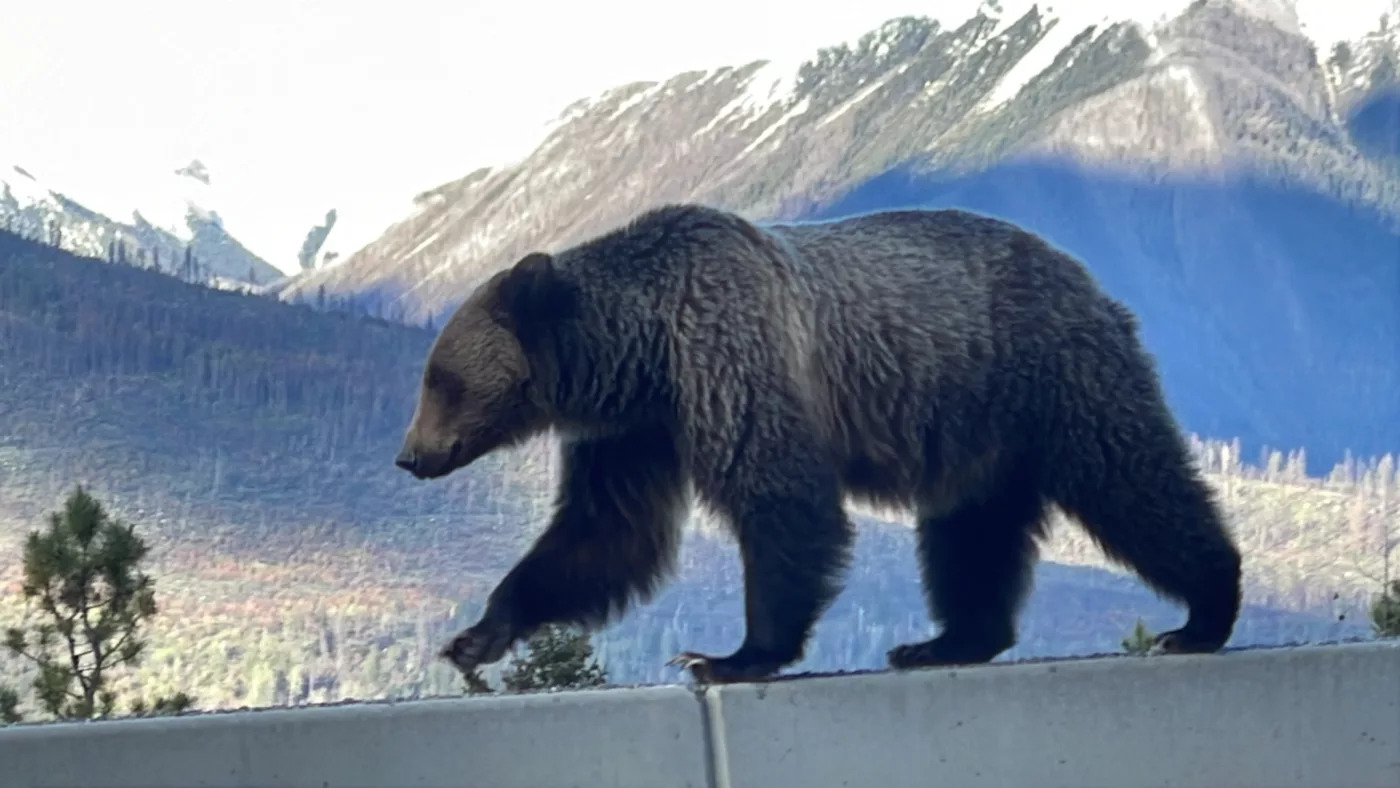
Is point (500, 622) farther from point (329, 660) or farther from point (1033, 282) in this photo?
point (329, 660)

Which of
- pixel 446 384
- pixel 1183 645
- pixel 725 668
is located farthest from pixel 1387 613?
pixel 446 384

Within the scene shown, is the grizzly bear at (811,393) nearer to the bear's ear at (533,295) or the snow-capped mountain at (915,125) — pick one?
the bear's ear at (533,295)

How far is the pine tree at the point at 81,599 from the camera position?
557 centimetres

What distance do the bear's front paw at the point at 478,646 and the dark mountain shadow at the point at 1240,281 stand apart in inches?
181

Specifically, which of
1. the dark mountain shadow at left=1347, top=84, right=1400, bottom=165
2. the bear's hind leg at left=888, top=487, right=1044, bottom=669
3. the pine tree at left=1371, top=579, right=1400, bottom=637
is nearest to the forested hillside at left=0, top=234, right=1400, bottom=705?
the pine tree at left=1371, top=579, right=1400, bottom=637

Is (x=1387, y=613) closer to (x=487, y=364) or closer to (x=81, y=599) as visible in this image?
(x=487, y=364)

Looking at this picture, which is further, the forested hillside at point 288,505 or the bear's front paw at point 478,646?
the forested hillside at point 288,505

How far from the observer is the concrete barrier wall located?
11.5ft

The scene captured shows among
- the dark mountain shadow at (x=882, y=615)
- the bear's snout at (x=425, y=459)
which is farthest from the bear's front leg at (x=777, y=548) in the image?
the dark mountain shadow at (x=882, y=615)

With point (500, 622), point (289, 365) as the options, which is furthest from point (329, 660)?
point (500, 622)

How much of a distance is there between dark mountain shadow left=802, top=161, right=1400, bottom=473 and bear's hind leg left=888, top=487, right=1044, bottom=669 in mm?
3897

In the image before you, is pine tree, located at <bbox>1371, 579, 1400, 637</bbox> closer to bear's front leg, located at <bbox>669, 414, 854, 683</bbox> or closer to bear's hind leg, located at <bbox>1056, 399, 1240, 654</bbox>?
bear's hind leg, located at <bbox>1056, 399, 1240, 654</bbox>

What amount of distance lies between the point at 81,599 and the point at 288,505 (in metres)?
1.91

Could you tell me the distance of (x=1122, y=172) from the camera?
31.1 feet
